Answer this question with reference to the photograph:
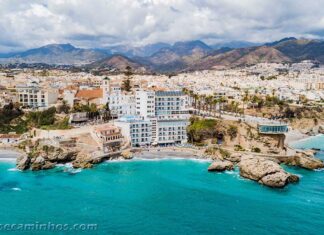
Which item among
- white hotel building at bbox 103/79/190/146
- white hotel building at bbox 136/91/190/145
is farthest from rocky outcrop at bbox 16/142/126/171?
white hotel building at bbox 136/91/190/145

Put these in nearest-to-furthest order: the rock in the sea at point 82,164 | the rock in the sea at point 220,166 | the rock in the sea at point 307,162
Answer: the rock in the sea at point 220,166, the rock in the sea at point 82,164, the rock in the sea at point 307,162

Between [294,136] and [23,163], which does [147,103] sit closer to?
[23,163]

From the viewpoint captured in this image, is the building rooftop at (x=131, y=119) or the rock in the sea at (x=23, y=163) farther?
the building rooftop at (x=131, y=119)

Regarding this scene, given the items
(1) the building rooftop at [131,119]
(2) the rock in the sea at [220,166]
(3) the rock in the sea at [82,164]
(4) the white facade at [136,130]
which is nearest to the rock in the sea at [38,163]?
(3) the rock in the sea at [82,164]

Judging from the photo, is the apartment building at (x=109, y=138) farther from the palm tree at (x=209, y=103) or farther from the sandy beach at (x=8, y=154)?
the palm tree at (x=209, y=103)

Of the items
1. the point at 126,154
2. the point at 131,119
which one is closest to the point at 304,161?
the point at 126,154

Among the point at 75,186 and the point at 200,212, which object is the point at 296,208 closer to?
the point at 200,212
